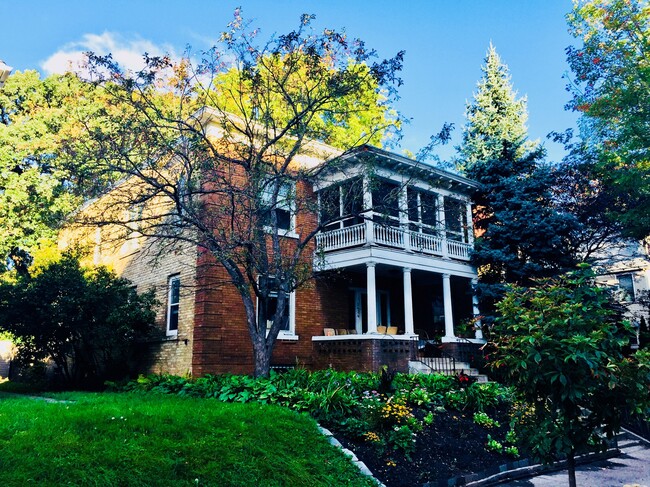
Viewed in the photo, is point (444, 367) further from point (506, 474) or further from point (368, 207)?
point (506, 474)

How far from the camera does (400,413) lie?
29.5 feet

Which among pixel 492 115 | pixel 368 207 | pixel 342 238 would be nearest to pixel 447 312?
pixel 342 238

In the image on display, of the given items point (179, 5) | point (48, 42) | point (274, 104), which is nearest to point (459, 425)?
point (274, 104)

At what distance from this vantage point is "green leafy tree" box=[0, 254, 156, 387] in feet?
45.3

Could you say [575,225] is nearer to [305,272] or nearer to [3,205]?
[305,272]

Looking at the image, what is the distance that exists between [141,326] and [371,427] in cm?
893

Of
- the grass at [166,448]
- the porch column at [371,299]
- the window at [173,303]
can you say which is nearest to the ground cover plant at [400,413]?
the grass at [166,448]

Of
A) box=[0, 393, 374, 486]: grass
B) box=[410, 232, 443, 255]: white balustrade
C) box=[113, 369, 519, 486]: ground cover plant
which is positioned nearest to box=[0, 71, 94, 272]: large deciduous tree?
box=[113, 369, 519, 486]: ground cover plant

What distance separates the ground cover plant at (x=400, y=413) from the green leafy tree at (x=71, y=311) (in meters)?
2.98

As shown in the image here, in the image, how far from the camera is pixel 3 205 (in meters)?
21.0

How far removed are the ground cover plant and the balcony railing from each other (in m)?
4.97

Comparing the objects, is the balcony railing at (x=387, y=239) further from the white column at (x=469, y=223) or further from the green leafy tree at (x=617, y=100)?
the green leafy tree at (x=617, y=100)

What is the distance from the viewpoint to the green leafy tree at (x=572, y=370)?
571 cm

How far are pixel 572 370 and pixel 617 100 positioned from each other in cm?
1374
